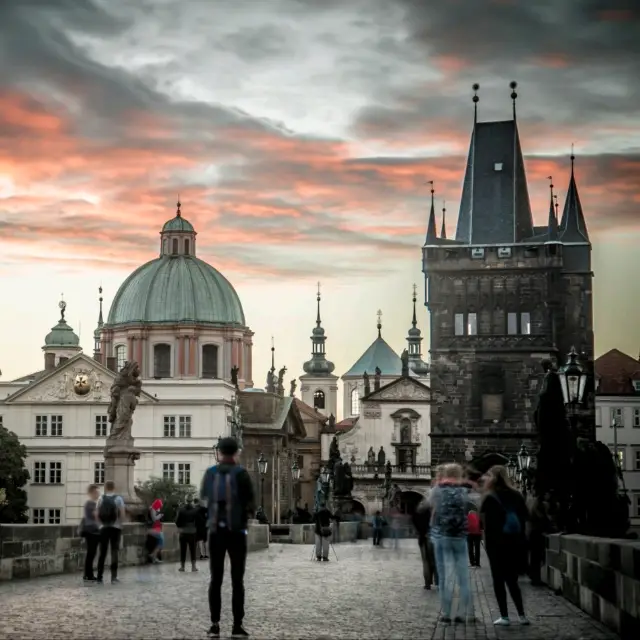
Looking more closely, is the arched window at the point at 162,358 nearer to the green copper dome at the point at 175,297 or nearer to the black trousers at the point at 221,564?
the green copper dome at the point at 175,297

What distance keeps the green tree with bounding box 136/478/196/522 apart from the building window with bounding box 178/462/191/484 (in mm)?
3334

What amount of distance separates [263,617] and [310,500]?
12698 cm

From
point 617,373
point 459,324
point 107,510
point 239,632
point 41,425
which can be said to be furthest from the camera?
point 617,373

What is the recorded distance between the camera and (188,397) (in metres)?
96.2

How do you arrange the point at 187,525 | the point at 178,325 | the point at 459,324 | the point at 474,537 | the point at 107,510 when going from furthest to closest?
the point at 178,325
the point at 459,324
the point at 474,537
the point at 187,525
the point at 107,510

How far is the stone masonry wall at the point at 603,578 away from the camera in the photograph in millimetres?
12578

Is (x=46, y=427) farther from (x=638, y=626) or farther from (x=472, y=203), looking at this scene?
(x=638, y=626)

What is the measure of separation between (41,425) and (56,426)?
3.26 feet

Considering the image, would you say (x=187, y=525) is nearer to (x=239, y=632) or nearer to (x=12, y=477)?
(x=239, y=632)

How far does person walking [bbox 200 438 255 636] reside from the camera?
46.3ft

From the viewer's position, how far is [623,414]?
10675 cm

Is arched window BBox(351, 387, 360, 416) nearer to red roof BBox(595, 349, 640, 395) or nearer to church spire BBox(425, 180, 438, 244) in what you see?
red roof BBox(595, 349, 640, 395)

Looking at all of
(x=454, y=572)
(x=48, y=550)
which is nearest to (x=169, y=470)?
(x=48, y=550)

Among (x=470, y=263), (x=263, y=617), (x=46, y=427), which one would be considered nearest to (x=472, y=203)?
(x=470, y=263)
